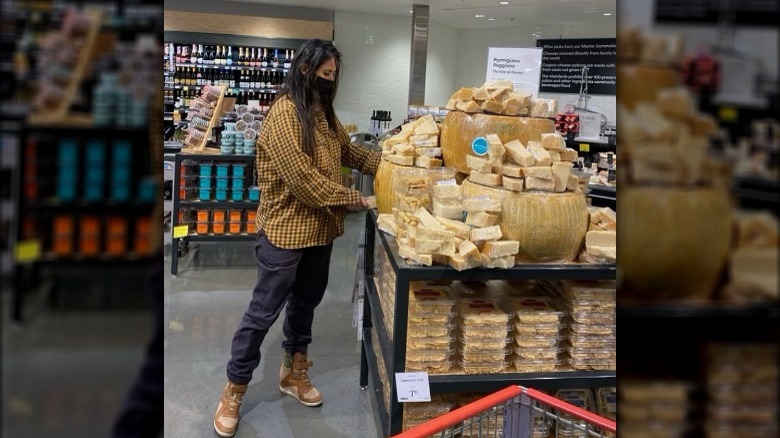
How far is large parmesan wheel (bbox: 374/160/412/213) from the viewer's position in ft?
7.76

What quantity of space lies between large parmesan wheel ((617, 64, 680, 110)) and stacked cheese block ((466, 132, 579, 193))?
1.76 m

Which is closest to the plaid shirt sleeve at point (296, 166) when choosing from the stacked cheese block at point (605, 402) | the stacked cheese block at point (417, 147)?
the stacked cheese block at point (417, 147)

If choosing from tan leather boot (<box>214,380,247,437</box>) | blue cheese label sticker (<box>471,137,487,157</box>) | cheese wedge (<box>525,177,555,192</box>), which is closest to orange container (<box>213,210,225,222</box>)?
tan leather boot (<box>214,380,247,437</box>)

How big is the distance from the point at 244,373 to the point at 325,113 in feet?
3.93

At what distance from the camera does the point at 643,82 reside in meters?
0.18

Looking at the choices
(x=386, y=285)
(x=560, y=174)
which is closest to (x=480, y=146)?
(x=560, y=174)

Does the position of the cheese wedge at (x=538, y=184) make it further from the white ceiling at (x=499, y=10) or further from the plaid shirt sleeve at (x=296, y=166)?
the white ceiling at (x=499, y=10)

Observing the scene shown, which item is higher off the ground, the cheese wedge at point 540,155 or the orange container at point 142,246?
the cheese wedge at point 540,155

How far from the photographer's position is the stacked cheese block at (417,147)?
2369 mm

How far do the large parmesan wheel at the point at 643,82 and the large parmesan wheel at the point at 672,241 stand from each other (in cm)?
3

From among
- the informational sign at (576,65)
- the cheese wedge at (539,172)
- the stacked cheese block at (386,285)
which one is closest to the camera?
the cheese wedge at (539,172)

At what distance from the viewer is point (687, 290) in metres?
0.18

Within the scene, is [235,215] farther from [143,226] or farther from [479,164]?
[143,226]

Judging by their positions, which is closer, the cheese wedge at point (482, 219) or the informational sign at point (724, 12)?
the informational sign at point (724, 12)
